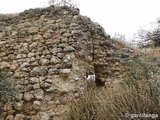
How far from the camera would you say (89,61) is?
12.6 ft

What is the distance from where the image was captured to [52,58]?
11.1 ft

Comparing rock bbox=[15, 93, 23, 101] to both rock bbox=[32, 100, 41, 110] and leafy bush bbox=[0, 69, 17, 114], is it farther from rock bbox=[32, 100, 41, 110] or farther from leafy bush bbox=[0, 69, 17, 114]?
rock bbox=[32, 100, 41, 110]

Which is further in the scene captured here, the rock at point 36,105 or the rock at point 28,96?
the rock at point 28,96

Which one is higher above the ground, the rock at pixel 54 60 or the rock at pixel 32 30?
the rock at pixel 32 30

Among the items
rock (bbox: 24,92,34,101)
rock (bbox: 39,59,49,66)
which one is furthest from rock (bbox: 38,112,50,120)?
rock (bbox: 39,59,49,66)

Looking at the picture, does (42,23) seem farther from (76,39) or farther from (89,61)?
(89,61)

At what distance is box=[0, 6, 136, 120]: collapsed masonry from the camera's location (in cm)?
301

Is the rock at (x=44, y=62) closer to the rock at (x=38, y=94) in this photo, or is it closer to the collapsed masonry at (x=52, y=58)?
the collapsed masonry at (x=52, y=58)

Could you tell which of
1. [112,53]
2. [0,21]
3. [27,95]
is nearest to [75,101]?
[27,95]

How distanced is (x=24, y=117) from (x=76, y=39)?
2.25 meters

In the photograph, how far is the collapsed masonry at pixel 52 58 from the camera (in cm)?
301

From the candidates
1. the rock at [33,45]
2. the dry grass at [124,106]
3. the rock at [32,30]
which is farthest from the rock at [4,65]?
the dry grass at [124,106]

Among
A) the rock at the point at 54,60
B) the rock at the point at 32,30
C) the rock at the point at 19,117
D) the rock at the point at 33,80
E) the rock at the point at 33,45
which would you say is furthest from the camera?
the rock at the point at 32,30

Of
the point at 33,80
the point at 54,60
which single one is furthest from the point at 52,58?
the point at 33,80
